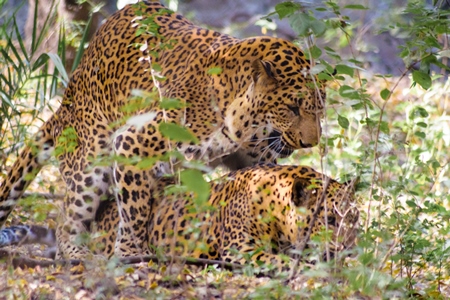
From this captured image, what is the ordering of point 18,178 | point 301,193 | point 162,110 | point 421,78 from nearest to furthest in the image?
point 421,78, point 301,193, point 162,110, point 18,178

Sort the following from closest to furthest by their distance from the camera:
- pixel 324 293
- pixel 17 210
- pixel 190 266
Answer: pixel 324 293 < pixel 190 266 < pixel 17 210

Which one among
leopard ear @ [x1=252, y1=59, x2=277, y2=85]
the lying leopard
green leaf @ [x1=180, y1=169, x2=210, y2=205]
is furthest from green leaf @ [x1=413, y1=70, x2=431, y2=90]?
green leaf @ [x1=180, y1=169, x2=210, y2=205]

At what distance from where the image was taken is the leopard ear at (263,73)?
250 inches

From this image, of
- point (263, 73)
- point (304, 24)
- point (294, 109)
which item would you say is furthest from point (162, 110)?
point (304, 24)

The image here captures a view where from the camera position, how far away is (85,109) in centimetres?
736

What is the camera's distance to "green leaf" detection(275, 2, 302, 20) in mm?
4457

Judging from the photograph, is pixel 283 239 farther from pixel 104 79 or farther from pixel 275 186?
pixel 104 79

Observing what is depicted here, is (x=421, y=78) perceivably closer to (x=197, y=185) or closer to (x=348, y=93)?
(x=348, y=93)

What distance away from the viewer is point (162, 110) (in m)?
6.30

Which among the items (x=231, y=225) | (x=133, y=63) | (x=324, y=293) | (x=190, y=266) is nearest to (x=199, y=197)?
(x=324, y=293)

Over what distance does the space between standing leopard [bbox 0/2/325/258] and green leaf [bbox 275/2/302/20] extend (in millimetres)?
1373

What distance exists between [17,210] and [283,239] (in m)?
3.39

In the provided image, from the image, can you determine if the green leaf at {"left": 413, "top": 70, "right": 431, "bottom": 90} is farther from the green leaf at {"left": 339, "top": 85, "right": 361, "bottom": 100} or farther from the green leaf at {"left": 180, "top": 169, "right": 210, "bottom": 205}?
the green leaf at {"left": 180, "top": 169, "right": 210, "bottom": 205}

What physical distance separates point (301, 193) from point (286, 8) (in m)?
1.84
